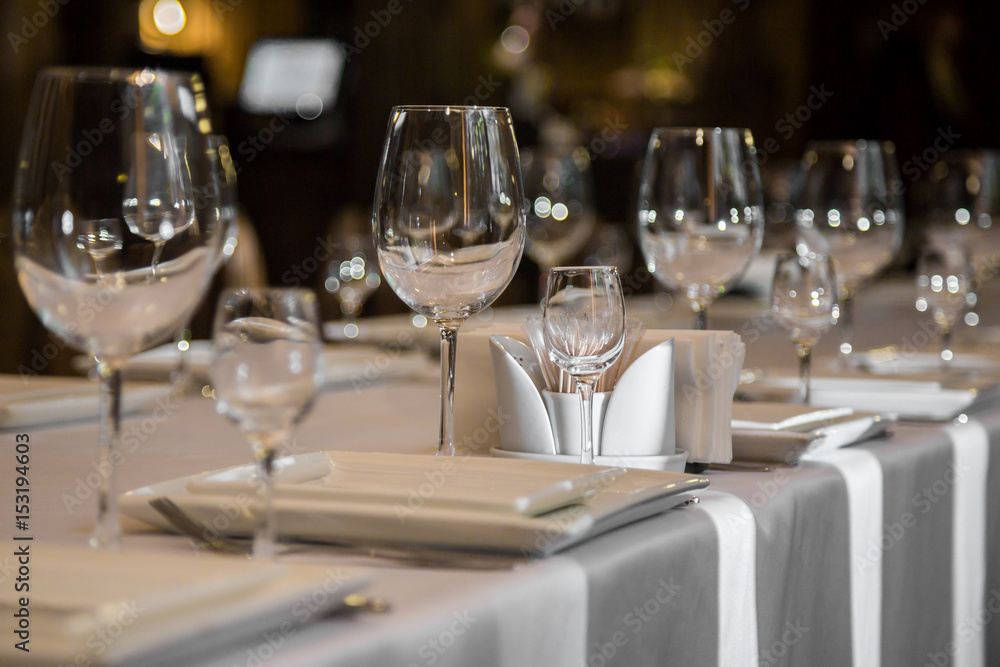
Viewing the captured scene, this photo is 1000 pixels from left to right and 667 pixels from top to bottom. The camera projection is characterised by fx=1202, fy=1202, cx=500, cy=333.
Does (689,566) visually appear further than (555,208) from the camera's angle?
No

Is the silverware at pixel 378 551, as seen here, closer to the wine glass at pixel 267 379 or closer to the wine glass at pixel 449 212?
the wine glass at pixel 267 379

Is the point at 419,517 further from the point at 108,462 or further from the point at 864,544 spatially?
the point at 864,544

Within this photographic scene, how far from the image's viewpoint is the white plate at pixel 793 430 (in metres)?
0.98

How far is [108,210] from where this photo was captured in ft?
2.00

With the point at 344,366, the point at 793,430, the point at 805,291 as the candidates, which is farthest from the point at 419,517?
the point at 344,366

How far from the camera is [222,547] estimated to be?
2.17 feet

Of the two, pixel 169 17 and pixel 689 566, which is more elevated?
pixel 169 17

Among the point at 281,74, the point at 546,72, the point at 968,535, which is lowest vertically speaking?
the point at 968,535

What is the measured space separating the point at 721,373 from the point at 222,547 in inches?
17.0

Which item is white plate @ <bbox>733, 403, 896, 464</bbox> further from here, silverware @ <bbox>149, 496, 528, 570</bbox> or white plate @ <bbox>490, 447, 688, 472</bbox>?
silverware @ <bbox>149, 496, 528, 570</bbox>

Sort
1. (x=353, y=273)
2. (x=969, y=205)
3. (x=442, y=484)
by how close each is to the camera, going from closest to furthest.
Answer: (x=442, y=484) < (x=969, y=205) < (x=353, y=273)

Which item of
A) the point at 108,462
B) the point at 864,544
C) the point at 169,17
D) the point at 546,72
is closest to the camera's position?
the point at 108,462

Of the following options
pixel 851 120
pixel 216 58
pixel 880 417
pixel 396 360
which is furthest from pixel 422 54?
pixel 880 417

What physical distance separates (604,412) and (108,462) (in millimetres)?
418
